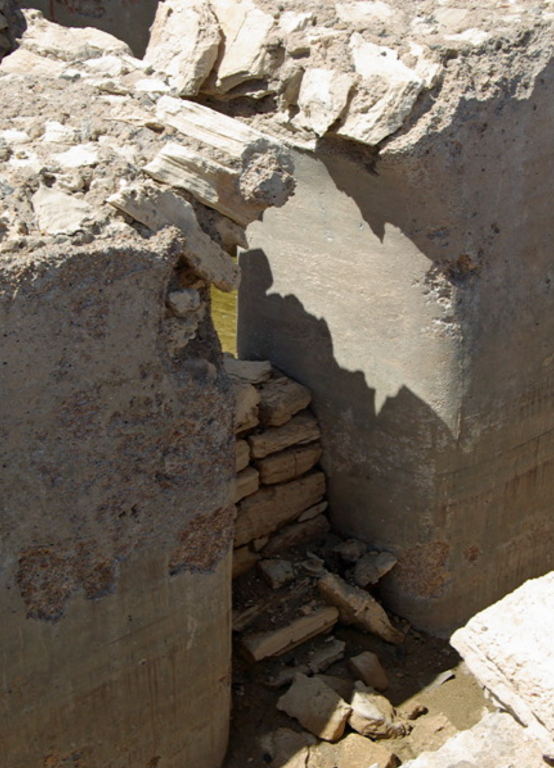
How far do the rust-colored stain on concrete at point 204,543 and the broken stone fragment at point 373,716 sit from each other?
113 centimetres

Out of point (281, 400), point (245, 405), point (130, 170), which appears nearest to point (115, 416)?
point (130, 170)

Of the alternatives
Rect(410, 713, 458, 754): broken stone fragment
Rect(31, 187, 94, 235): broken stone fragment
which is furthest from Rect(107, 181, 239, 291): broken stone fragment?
Rect(410, 713, 458, 754): broken stone fragment

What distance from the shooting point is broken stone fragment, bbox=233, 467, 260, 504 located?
5484 millimetres

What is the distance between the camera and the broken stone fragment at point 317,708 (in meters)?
4.97

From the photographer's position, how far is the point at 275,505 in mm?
5660

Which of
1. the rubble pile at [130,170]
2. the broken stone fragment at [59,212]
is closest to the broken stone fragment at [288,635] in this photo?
the rubble pile at [130,170]

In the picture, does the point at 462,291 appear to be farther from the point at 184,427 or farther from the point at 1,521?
the point at 1,521

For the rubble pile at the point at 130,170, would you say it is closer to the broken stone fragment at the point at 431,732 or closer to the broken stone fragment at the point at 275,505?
the broken stone fragment at the point at 275,505

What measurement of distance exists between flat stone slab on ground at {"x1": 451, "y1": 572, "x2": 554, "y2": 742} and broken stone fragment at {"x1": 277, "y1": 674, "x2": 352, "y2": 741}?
6.36ft

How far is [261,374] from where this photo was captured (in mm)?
5742

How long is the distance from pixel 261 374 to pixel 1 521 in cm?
217

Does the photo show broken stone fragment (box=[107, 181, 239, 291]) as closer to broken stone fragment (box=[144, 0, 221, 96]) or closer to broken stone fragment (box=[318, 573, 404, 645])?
broken stone fragment (box=[144, 0, 221, 96])

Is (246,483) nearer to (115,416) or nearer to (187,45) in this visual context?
(115,416)

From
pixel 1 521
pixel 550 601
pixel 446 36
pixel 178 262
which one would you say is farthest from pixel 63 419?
pixel 446 36
